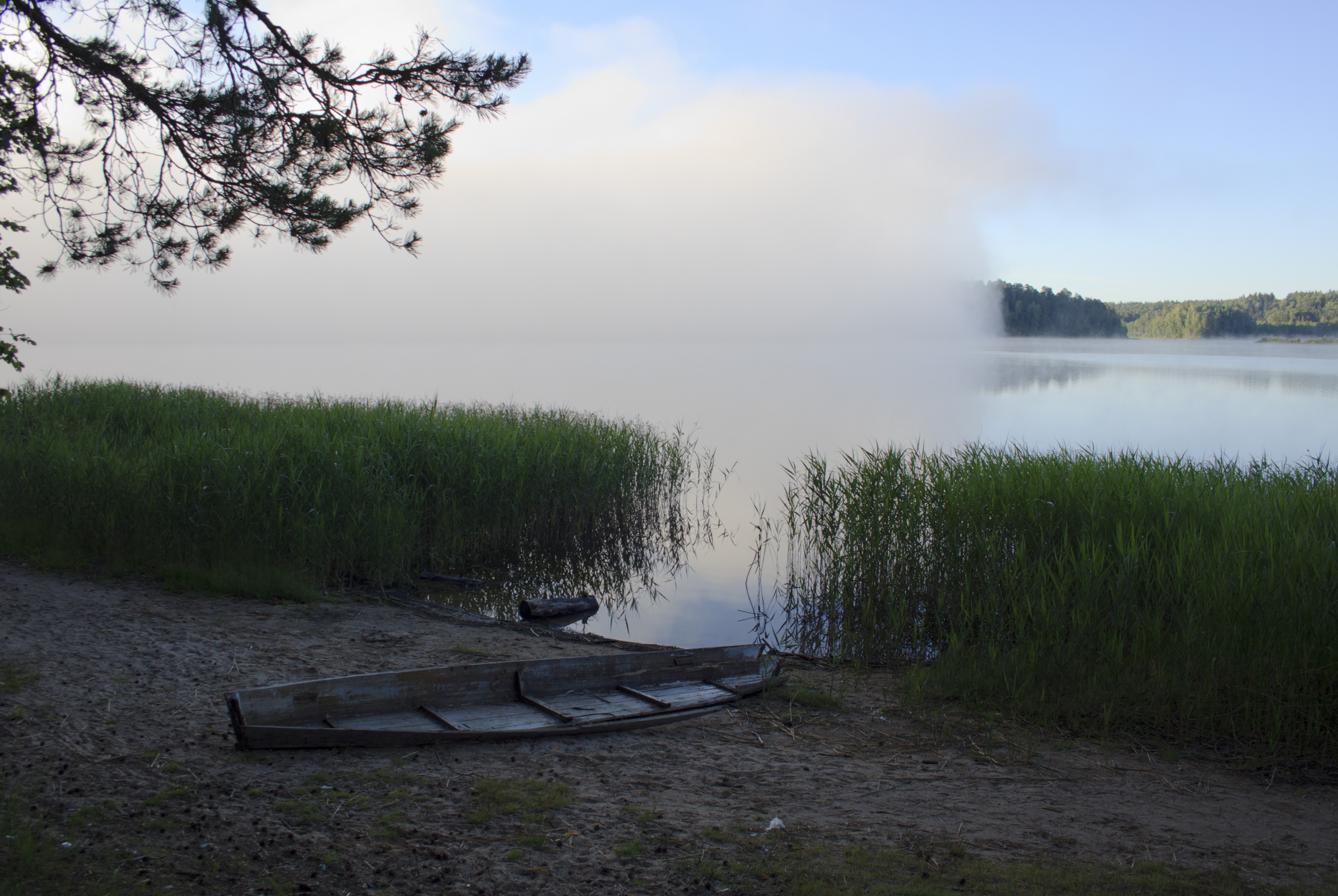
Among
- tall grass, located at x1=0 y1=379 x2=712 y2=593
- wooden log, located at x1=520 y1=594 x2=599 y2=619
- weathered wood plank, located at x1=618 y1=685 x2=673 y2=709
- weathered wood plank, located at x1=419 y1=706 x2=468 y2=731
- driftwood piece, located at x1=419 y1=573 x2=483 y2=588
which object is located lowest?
wooden log, located at x1=520 y1=594 x2=599 y2=619

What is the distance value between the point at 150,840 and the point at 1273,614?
590cm

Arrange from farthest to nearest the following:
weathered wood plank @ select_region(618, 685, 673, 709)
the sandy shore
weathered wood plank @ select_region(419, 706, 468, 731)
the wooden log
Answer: the wooden log, weathered wood plank @ select_region(618, 685, 673, 709), weathered wood plank @ select_region(419, 706, 468, 731), the sandy shore

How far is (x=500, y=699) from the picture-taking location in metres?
4.61

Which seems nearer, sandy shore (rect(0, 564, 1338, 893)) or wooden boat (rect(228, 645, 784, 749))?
sandy shore (rect(0, 564, 1338, 893))

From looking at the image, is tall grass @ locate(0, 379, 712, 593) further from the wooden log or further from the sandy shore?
the sandy shore

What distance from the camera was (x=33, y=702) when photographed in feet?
14.1

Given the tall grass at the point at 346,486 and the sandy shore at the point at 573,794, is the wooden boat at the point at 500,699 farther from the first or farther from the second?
the tall grass at the point at 346,486

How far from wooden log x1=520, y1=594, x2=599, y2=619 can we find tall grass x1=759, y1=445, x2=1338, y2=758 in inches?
82.4

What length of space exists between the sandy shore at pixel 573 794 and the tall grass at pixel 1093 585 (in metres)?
0.52

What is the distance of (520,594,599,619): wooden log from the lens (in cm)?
804

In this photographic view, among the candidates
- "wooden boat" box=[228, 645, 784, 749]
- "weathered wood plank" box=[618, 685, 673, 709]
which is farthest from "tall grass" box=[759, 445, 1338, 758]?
"weathered wood plank" box=[618, 685, 673, 709]

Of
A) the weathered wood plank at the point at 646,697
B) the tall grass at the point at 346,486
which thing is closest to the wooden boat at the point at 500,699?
the weathered wood plank at the point at 646,697

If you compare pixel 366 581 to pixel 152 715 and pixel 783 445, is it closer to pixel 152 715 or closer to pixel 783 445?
pixel 152 715

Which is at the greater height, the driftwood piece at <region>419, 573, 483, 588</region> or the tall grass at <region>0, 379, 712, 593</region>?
the tall grass at <region>0, 379, 712, 593</region>
